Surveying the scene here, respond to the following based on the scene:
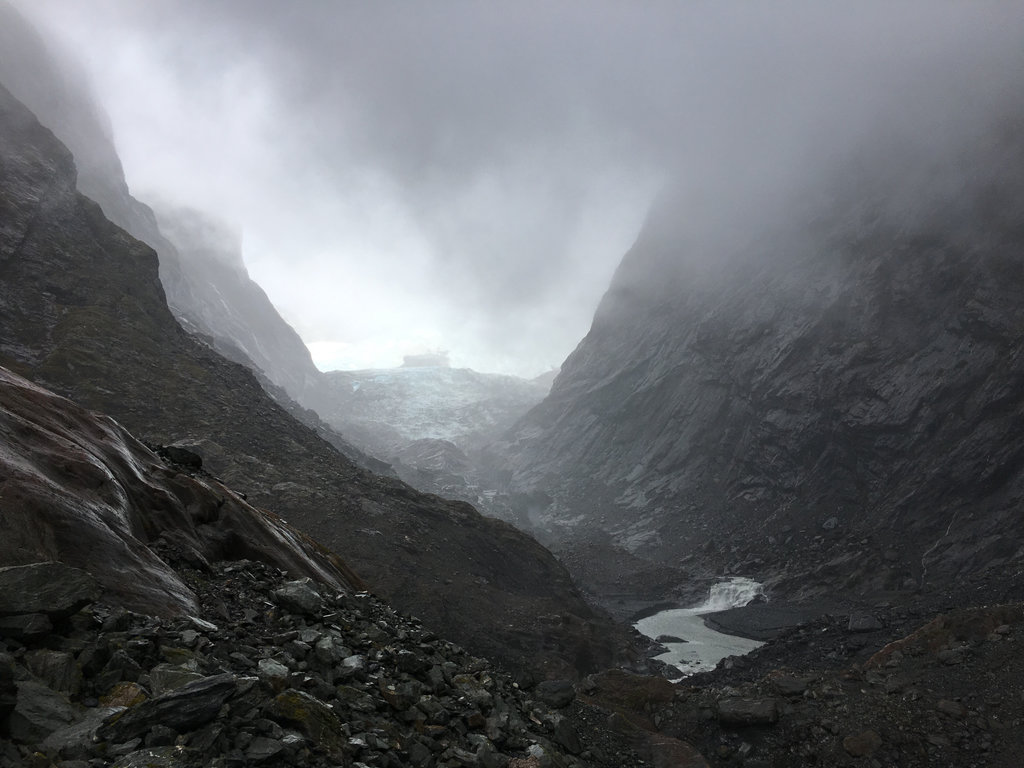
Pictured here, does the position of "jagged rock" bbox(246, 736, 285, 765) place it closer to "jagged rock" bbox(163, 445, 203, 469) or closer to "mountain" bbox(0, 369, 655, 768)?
"mountain" bbox(0, 369, 655, 768)

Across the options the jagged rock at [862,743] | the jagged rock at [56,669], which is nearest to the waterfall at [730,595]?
the jagged rock at [862,743]

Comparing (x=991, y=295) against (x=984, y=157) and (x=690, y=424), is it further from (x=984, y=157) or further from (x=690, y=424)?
(x=690, y=424)

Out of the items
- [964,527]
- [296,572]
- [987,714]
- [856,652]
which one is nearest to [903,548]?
[964,527]

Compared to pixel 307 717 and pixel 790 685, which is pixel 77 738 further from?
pixel 790 685

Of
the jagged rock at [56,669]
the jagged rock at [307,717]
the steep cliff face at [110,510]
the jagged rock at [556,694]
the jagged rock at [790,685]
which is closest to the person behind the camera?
the jagged rock at [56,669]

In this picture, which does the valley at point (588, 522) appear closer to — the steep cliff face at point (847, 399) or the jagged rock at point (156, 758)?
the jagged rock at point (156, 758)

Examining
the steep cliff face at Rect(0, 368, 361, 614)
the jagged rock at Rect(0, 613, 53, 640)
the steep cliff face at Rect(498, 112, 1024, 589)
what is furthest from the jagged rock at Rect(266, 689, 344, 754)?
the steep cliff face at Rect(498, 112, 1024, 589)
